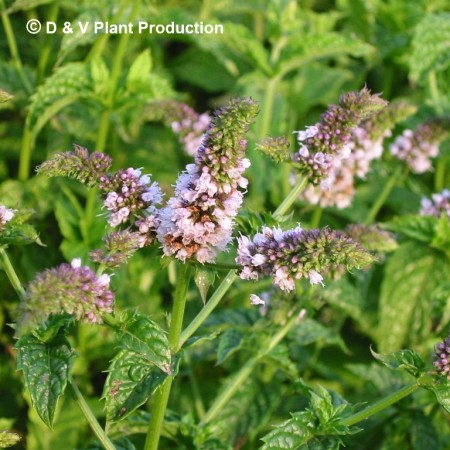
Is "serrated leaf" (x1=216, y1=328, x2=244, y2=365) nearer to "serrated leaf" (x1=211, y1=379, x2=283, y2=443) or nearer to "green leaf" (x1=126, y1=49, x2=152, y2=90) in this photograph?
"serrated leaf" (x1=211, y1=379, x2=283, y2=443)

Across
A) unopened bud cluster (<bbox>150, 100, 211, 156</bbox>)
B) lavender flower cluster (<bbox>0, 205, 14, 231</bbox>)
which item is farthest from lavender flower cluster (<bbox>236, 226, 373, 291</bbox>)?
unopened bud cluster (<bbox>150, 100, 211, 156</bbox>)

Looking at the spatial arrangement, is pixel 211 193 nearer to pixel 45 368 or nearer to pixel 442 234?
pixel 45 368

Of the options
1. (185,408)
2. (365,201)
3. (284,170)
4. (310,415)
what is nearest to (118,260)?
(310,415)

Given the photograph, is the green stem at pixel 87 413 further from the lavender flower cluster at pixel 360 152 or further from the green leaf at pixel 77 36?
the green leaf at pixel 77 36

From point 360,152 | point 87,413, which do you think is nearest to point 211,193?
point 87,413

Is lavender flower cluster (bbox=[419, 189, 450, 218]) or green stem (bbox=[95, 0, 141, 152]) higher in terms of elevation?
green stem (bbox=[95, 0, 141, 152])

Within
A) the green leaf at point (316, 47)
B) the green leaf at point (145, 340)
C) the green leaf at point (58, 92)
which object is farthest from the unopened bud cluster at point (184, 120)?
the green leaf at point (145, 340)
